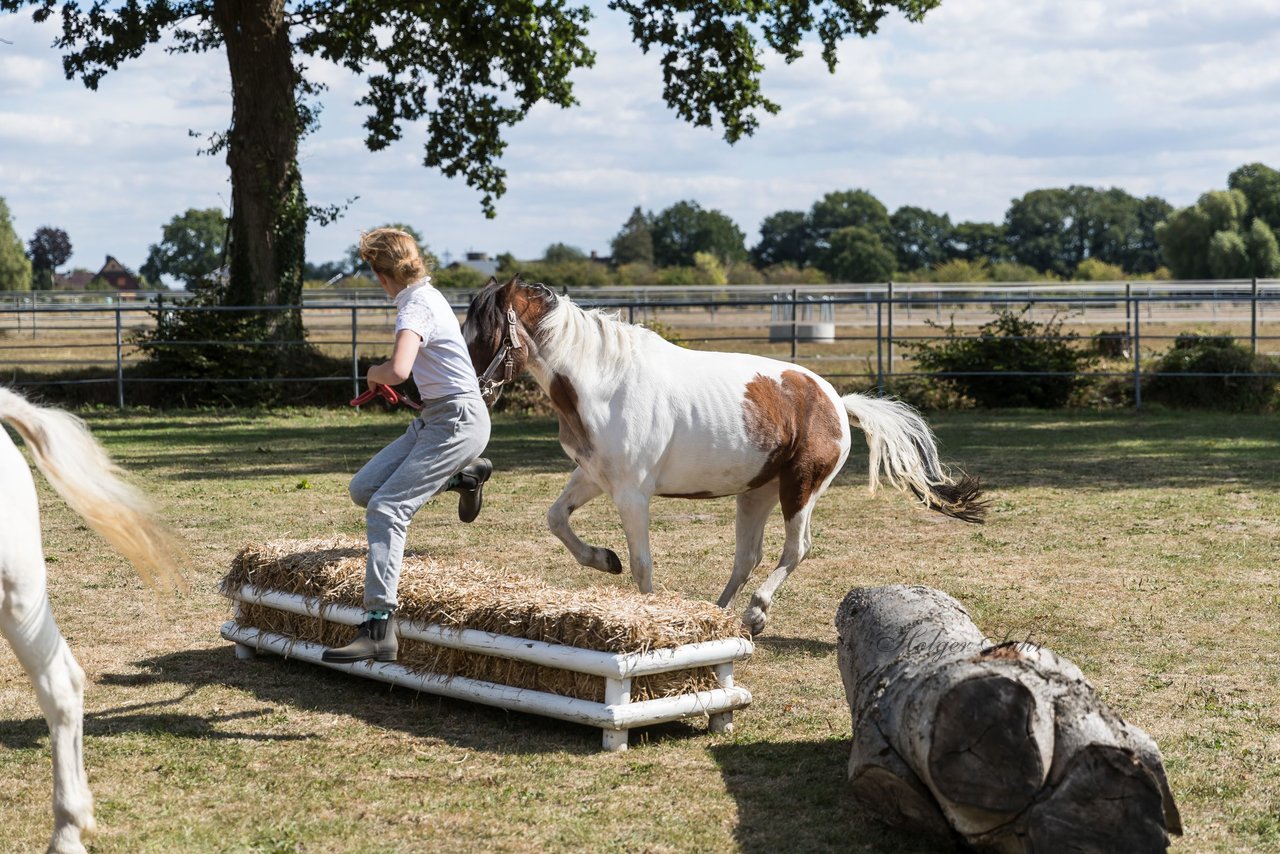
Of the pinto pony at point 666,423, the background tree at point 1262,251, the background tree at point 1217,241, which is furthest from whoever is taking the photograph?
the background tree at point 1217,241

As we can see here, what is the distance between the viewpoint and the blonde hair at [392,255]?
16.7 ft

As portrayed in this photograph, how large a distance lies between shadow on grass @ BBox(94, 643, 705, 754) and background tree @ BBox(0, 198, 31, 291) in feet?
266

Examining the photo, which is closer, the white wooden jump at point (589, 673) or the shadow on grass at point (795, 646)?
the white wooden jump at point (589, 673)

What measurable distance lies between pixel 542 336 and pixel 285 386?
14.8m

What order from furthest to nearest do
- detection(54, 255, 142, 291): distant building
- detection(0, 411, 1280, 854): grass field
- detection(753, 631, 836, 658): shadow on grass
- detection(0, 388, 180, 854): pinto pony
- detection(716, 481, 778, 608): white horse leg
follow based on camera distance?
detection(54, 255, 142, 291): distant building, detection(716, 481, 778, 608): white horse leg, detection(753, 631, 836, 658): shadow on grass, detection(0, 411, 1280, 854): grass field, detection(0, 388, 180, 854): pinto pony

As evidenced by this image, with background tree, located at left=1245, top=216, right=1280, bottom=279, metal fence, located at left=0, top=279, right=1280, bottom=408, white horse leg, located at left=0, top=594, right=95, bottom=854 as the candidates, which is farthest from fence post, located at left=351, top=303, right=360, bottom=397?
background tree, located at left=1245, top=216, right=1280, bottom=279

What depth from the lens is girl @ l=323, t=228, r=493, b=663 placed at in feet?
16.5

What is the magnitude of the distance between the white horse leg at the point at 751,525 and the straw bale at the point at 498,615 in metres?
1.44

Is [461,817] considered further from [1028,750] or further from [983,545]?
[983,545]

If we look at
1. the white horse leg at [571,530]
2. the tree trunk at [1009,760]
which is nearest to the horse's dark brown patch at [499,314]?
the white horse leg at [571,530]

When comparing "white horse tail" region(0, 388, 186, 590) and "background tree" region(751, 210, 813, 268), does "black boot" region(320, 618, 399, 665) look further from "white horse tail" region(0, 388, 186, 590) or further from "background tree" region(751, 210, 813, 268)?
"background tree" region(751, 210, 813, 268)

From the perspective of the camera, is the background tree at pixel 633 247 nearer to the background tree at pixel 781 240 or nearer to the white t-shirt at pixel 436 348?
the background tree at pixel 781 240

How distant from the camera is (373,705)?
213 inches

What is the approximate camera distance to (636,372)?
6.23 meters
